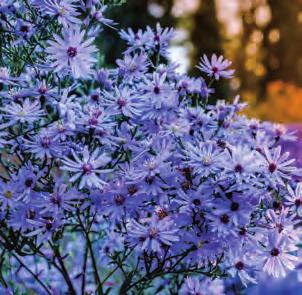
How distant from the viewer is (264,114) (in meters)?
10.2

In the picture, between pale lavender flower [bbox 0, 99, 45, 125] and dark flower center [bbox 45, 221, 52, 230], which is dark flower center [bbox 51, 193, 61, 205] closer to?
dark flower center [bbox 45, 221, 52, 230]

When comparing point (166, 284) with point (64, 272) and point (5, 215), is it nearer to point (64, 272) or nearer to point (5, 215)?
point (64, 272)

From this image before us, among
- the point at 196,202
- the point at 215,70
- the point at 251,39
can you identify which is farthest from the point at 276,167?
the point at 251,39

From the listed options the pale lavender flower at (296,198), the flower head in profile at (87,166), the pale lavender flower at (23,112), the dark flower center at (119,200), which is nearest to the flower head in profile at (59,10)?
the pale lavender flower at (23,112)

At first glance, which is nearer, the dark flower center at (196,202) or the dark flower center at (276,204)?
the dark flower center at (196,202)

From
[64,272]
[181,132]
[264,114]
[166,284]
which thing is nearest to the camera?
[181,132]

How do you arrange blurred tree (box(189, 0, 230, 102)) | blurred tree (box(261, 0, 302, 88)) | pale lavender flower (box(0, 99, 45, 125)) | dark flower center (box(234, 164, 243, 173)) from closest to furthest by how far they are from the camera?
dark flower center (box(234, 164, 243, 173)) < pale lavender flower (box(0, 99, 45, 125)) < blurred tree (box(189, 0, 230, 102)) < blurred tree (box(261, 0, 302, 88))

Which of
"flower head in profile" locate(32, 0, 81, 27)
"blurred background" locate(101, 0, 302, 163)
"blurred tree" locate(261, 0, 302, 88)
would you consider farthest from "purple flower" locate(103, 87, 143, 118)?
"blurred tree" locate(261, 0, 302, 88)

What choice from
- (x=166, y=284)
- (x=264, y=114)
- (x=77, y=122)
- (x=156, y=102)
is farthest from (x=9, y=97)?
(x=264, y=114)

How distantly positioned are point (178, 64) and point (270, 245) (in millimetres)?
641

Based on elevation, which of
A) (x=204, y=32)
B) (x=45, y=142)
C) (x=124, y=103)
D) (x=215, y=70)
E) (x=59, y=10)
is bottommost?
(x=45, y=142)

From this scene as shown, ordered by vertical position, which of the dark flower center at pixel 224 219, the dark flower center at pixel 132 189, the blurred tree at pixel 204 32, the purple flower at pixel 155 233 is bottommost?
the purple flower at pixel 155 233

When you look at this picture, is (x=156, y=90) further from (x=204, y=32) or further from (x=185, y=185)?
(x=204, y=32)

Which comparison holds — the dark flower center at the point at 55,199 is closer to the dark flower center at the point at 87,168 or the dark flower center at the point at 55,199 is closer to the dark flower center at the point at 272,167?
the dark flower center at the point at 87,168
